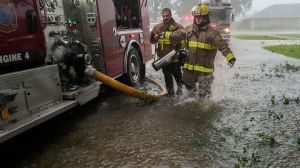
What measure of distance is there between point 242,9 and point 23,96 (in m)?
87.1

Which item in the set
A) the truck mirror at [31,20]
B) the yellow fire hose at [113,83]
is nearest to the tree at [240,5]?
the yellow fire hose at [113,83]

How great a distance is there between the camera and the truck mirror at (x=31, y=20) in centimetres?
456

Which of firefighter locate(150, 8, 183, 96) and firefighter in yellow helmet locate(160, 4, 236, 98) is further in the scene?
firefighter locate(150, 8, 183, 96)

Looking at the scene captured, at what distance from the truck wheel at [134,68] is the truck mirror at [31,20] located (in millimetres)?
3170

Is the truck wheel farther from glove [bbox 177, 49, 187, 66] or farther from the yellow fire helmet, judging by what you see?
the yellow fire helmet

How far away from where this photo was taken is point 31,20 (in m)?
4.58

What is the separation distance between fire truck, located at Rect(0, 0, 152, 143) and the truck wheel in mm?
23

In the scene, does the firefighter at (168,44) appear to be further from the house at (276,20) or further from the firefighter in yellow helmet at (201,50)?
the house at (276,20)

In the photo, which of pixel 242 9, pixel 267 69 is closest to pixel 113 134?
pixel 267 69

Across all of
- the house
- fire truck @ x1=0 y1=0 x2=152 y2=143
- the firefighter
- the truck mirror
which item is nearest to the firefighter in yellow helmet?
the firefighter

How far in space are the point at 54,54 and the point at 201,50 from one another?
2551mm

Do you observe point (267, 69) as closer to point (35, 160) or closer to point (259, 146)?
point (259, 146)

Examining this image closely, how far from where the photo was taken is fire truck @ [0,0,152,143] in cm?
413

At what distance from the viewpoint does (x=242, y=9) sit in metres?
85.9
